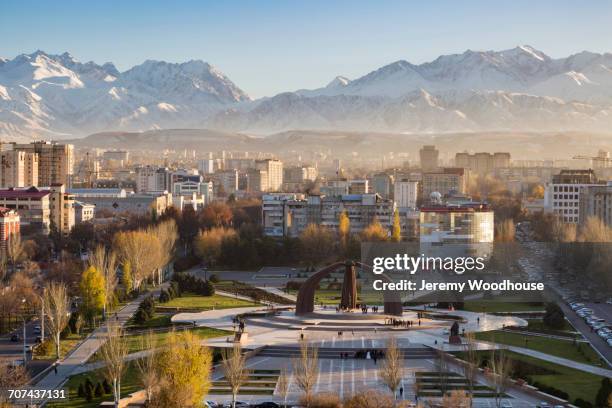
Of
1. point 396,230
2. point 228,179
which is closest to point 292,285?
point 396,230

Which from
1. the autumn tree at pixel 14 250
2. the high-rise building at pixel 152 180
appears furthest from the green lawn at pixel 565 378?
the high-rise building at pixel 152 180

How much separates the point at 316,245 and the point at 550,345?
909 inches

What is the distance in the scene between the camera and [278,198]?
60.2m

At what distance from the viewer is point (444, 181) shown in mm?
90938

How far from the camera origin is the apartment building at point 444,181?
8984 centimetres

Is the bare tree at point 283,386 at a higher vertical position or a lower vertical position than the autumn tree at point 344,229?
lower

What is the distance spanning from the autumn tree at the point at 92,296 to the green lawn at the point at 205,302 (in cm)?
377

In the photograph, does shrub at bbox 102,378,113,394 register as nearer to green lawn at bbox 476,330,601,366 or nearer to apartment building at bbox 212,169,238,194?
green lawn at bbox 476,330,601,366

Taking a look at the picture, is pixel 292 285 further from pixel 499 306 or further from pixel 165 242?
pixel 499 306

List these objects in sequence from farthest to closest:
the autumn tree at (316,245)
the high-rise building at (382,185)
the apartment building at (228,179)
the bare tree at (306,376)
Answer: the apartment building at (228,179) → the high-rise building at (382,185) → the autumn tree at (316,245) → the bare tree at (306,376)

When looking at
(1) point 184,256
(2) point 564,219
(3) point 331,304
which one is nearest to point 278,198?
(1) point 184,256

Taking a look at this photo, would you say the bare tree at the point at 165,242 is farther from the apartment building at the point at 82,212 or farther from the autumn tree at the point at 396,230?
the apartment building at the point at 82,212

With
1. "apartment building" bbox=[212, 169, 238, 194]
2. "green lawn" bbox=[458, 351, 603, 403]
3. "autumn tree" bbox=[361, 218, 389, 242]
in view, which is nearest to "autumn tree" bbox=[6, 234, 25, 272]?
"autumn tree" bbox=[361, 218, 389, 242]

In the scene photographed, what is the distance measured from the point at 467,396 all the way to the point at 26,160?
208ft
